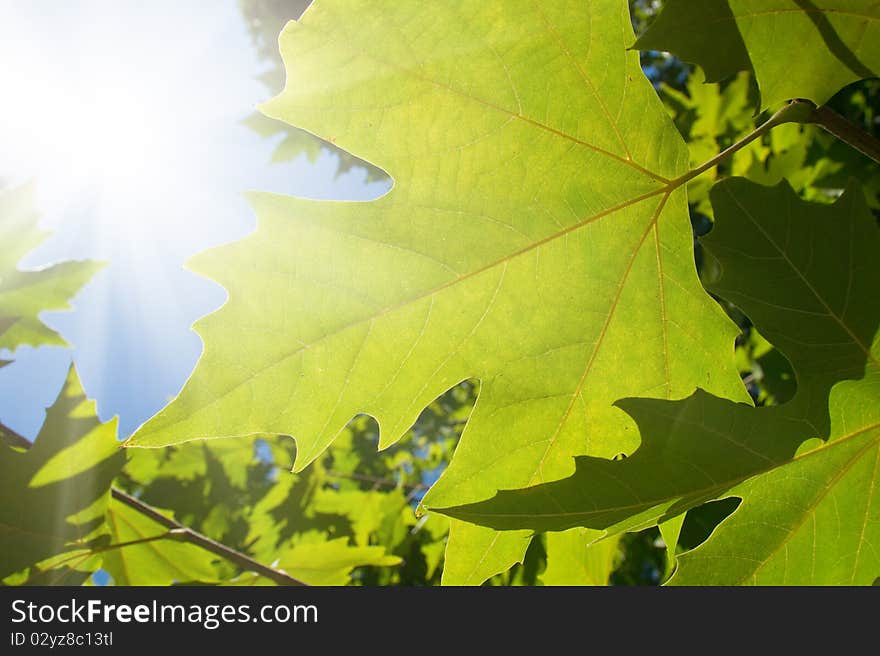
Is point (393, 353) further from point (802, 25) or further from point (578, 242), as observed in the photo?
point (802, 25)

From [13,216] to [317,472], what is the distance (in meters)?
2.45

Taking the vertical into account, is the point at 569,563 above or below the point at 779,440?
below

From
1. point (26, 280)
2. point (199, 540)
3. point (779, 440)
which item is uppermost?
point (26, 280)

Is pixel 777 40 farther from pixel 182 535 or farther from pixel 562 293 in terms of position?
pixel 182 535

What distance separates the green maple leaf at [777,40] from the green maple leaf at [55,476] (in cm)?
141

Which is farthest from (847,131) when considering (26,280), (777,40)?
(26,280)

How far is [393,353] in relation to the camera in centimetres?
108

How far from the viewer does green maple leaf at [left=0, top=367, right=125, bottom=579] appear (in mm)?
1543

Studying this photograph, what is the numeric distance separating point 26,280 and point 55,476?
48.8 inches

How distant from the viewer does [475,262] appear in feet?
3.64

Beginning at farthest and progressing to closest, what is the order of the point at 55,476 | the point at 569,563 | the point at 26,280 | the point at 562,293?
the point at 26,280 → the point at 569,563 → the point at 55,476 → the point at 562,293

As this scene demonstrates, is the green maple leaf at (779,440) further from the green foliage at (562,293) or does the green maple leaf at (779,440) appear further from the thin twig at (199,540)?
the thin twig at (199,540)

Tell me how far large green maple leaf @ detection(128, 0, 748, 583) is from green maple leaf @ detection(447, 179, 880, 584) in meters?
0.18

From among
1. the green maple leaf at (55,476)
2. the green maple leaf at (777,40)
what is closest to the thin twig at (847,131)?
the green maple leaf at (777,40)
